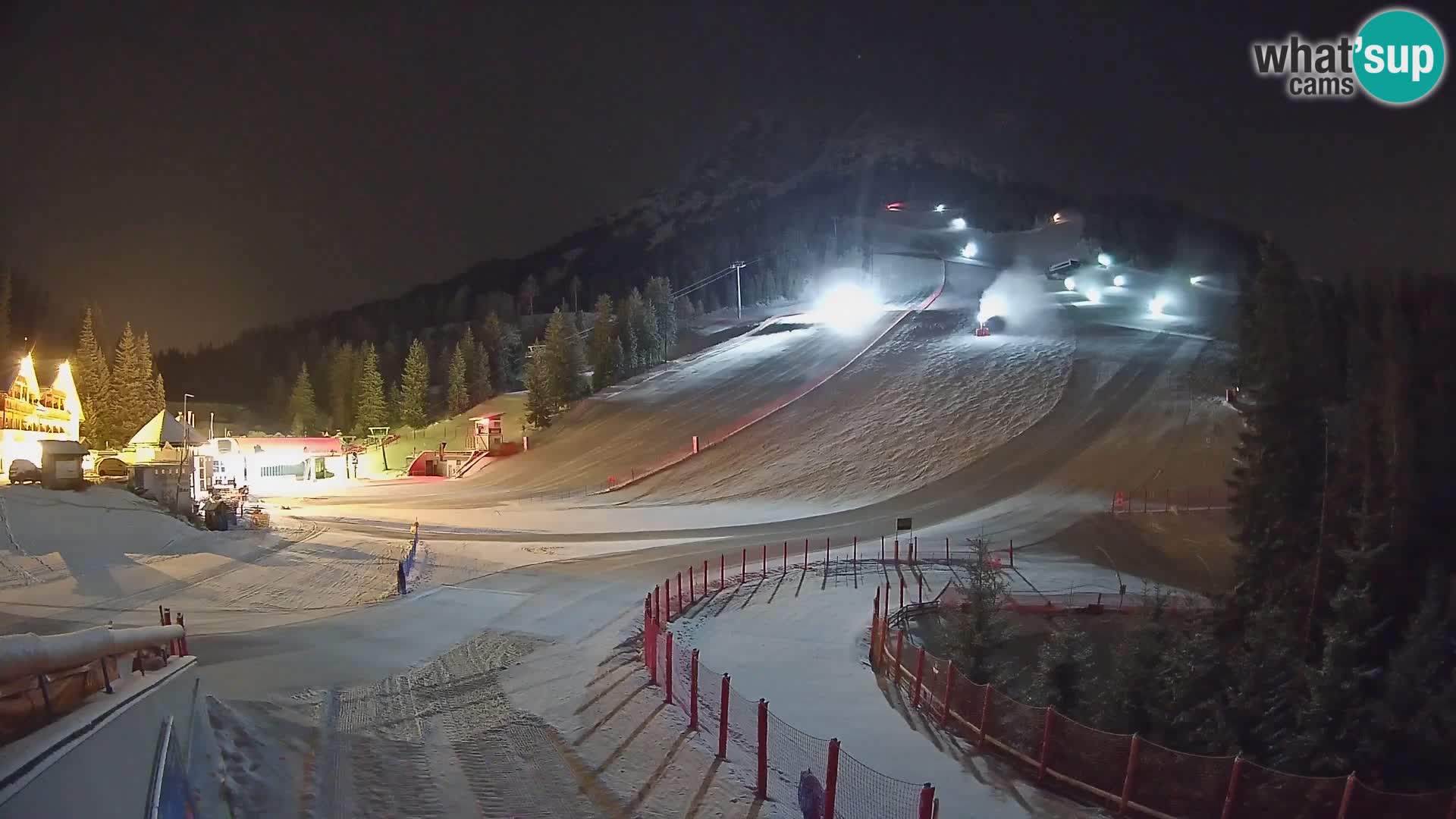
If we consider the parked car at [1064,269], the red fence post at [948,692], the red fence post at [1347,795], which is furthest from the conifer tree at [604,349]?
the red fence post at [1347,795]

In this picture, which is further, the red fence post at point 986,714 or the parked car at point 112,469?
the parked car at point 112,469

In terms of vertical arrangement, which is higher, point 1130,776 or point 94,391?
point 94,391

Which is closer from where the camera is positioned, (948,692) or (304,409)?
(948,692)

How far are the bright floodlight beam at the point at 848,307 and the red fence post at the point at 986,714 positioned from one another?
2999 inches

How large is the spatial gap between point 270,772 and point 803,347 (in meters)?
74.7

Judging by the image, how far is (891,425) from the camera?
5516 cm

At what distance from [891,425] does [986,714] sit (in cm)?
4359

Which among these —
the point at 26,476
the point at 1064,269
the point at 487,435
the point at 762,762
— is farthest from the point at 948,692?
the point at 1064,269

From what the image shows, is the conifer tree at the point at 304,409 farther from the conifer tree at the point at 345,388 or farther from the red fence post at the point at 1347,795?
the red fence post at the point at 1347,795

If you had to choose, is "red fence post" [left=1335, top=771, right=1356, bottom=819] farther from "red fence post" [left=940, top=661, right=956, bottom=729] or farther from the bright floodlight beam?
the bright floodlight beam

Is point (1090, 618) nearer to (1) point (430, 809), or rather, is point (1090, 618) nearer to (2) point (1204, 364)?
(1) point (430, 809)

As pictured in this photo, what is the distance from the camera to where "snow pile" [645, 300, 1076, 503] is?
1857 inches

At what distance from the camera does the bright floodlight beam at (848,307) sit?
9194cm

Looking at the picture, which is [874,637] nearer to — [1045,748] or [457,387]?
[1045,748]
